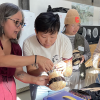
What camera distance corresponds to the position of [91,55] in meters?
0.91

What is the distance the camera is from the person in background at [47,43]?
0.65 m

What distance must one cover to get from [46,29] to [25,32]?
45.1 inches

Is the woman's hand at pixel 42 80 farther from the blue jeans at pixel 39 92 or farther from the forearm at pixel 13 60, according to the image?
the forearm at pixel 13 60

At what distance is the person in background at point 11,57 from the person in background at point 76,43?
0.91 ft

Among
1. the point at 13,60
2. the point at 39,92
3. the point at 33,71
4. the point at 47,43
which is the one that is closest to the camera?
the point at 13,60

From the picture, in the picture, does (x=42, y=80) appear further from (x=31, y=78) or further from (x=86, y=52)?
(x=86, y=52)

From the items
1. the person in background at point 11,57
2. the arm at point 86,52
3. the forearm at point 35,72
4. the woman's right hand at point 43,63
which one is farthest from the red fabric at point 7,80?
the arm at point 86,52

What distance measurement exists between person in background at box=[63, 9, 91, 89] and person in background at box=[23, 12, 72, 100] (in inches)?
1.8

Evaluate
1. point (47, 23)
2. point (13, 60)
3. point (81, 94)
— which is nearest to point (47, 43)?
point (47, 23)

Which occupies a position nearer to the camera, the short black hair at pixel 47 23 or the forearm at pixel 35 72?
the short black hair at pixel 47 23

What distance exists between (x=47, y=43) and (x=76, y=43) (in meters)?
0.25

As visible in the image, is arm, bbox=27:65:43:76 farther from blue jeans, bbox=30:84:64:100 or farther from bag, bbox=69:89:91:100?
bag, bbox=69:89:91:100

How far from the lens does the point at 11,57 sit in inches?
21.6

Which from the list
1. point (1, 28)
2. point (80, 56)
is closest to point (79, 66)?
point (80, 56)
